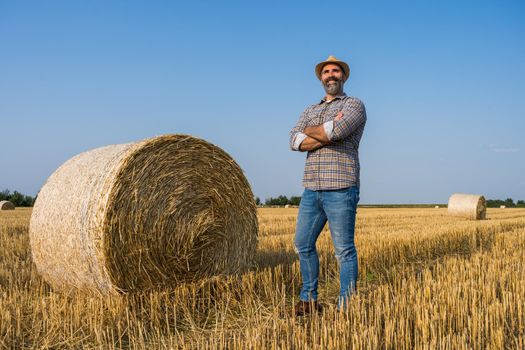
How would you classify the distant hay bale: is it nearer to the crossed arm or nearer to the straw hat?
the straw hat

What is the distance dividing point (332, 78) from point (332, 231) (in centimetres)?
147

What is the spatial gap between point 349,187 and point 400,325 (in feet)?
4.28

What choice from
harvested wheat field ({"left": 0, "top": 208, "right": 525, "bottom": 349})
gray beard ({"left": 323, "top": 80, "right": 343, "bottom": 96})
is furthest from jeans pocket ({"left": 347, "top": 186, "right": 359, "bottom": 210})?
gray beard ({"left": 323, "top": 80, "right": 343, "bottom": 96})

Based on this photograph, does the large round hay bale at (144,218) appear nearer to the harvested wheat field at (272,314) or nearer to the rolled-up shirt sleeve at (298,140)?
the harvested wheat field at (272,314)

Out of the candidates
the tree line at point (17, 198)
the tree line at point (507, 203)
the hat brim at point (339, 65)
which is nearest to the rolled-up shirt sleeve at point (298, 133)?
the hat brim at point (339, 65)

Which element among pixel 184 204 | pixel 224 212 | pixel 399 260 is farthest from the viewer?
pixel 399 260

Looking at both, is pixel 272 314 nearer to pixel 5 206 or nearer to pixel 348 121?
pixel 348 121

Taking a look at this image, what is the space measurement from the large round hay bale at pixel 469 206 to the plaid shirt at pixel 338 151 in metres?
16.5

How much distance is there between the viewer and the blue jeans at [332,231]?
4324 mm

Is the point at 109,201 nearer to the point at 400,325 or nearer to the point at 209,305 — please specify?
the point at 209,305

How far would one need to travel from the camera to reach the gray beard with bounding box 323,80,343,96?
4.59 m

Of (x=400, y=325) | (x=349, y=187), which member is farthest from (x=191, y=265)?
(x=400, y=325)

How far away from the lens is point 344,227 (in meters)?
4.32

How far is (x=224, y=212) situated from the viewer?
6004 mm
